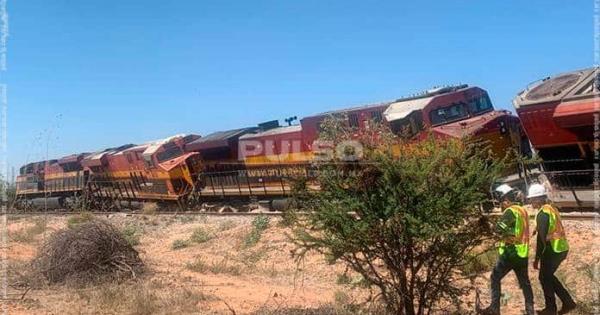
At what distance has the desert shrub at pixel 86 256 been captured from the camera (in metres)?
9.80

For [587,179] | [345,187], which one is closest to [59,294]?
[345,187]

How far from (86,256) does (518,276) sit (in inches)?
302

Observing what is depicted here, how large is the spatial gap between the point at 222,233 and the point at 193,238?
92cm

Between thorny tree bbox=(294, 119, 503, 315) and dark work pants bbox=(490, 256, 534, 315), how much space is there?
1.00m

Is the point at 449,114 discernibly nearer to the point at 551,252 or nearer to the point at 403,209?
the point at 551,252

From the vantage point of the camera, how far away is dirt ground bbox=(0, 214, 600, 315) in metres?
7.69

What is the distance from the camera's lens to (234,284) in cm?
989

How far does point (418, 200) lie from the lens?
5.41 metres

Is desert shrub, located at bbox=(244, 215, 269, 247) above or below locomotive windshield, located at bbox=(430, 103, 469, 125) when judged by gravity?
below

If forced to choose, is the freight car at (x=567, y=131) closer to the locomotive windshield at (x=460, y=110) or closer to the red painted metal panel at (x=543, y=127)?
the red painted metal panel at (x=543, y=127)

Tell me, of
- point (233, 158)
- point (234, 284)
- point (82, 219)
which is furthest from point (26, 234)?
point (234, 284)

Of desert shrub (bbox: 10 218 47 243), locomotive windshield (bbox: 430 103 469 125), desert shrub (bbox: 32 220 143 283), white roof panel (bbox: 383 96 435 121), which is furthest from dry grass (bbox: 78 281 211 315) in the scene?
locomotive windshield (bbox: 430 103 469 125)

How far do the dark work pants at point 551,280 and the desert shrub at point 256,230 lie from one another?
8.98 meters

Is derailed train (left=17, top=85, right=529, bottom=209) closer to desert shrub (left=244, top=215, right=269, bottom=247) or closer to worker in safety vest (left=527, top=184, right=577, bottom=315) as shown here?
desert shrub (left=244, top=215, right=269, bottom=247)
